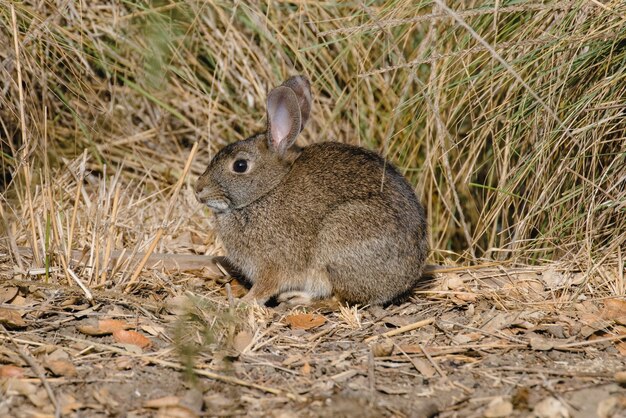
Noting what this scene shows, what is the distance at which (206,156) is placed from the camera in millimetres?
6336

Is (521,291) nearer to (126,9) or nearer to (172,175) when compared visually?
(172,175)

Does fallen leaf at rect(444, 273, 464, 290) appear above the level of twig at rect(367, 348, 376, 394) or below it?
below

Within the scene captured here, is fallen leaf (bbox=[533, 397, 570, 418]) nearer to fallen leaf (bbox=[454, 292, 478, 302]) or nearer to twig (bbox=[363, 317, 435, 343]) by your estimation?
twig (bbox=[363, 317, 435, 343])

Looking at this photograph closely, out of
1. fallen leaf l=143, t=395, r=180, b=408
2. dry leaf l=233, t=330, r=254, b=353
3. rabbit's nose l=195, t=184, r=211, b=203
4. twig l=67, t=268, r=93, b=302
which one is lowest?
dry leaf l=233, t=330, r=254, b=353

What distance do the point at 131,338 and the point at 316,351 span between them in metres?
0.82

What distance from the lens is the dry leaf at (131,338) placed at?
377cm

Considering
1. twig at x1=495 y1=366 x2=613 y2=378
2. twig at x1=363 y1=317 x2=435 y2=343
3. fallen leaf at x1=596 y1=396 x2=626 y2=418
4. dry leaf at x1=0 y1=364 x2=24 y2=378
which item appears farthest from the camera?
twig at x1=363 y1=317 x2=435 y2=343

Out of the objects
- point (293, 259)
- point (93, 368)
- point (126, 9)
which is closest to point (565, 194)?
point (293, 259)

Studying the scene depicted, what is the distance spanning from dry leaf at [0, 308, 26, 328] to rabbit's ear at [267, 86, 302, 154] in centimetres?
163

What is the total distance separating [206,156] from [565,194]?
8.89ft

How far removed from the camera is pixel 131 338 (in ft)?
12.5

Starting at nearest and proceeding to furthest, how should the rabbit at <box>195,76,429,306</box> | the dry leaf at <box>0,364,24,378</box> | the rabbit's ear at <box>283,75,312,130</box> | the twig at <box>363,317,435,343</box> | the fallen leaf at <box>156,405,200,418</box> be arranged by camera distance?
the fallen leaf at <box>156,405,200,418</box> → the dry leaf at <box>0,364,24,378</box> → the twig at <box>363,317,435,343</box> → the rabbit at <box>195,76,429,306</box> → the rabbit's ear at <box>283,75,312,130</box>

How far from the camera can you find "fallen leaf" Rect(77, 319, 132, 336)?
3.83m

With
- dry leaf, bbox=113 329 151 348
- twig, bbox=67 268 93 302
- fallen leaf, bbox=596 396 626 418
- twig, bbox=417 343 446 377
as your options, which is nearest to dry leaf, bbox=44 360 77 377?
dry leaf, bbox=113 329 151 348
